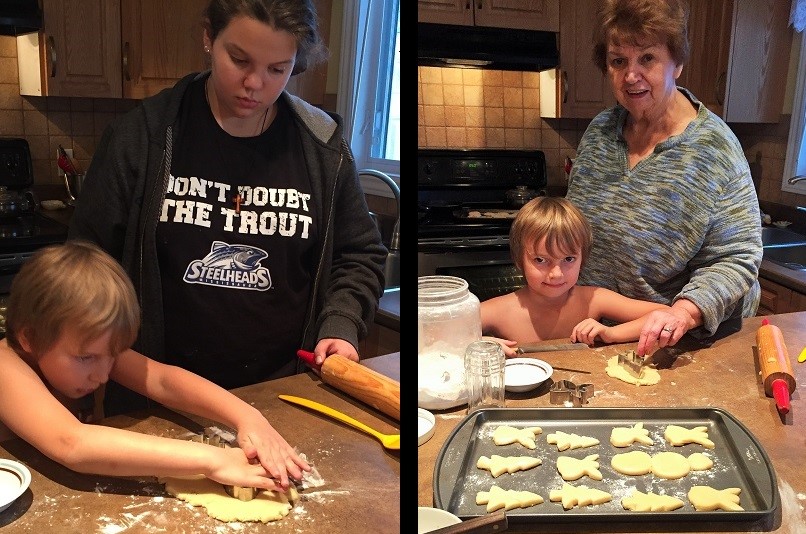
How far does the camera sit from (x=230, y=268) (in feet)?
1.99

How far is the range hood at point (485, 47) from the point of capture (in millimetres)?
2572

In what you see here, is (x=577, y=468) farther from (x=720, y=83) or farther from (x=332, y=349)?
(x=720, y=83)

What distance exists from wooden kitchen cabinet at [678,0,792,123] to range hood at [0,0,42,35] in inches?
106

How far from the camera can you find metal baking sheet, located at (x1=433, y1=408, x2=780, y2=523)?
754mm

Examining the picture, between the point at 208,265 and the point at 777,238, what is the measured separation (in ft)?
8.70

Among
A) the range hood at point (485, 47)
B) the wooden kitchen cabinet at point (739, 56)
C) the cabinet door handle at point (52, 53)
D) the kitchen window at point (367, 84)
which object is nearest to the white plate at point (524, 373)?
the kitchen window at point (367, 84)

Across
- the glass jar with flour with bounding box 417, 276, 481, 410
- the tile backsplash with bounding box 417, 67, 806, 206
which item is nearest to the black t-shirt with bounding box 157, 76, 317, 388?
the glass jar with flour with bounding box 417, 276, 481, 410

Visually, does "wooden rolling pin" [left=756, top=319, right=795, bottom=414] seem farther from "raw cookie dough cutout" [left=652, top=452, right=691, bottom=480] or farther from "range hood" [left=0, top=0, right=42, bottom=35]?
"range hood" [left=0, top=0, right=42, bottom=35]

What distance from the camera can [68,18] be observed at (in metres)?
0.60

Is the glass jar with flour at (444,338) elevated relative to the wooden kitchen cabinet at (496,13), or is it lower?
lower

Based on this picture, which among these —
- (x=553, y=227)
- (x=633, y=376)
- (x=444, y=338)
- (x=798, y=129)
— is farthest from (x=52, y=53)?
(x=798, y=129)

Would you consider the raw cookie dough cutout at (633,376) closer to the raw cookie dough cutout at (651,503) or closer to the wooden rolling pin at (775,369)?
the wooden rolling pin at (775,369)

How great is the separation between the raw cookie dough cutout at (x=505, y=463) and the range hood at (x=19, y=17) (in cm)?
61

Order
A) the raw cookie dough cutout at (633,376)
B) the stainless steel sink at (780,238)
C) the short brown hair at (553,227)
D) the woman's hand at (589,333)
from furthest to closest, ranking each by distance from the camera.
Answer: the stainless steel sink at (780,238)
the short brown hair at (553,227)
the woman's hand at (589,333)
the raw cookie dough cutout at (633,376)
